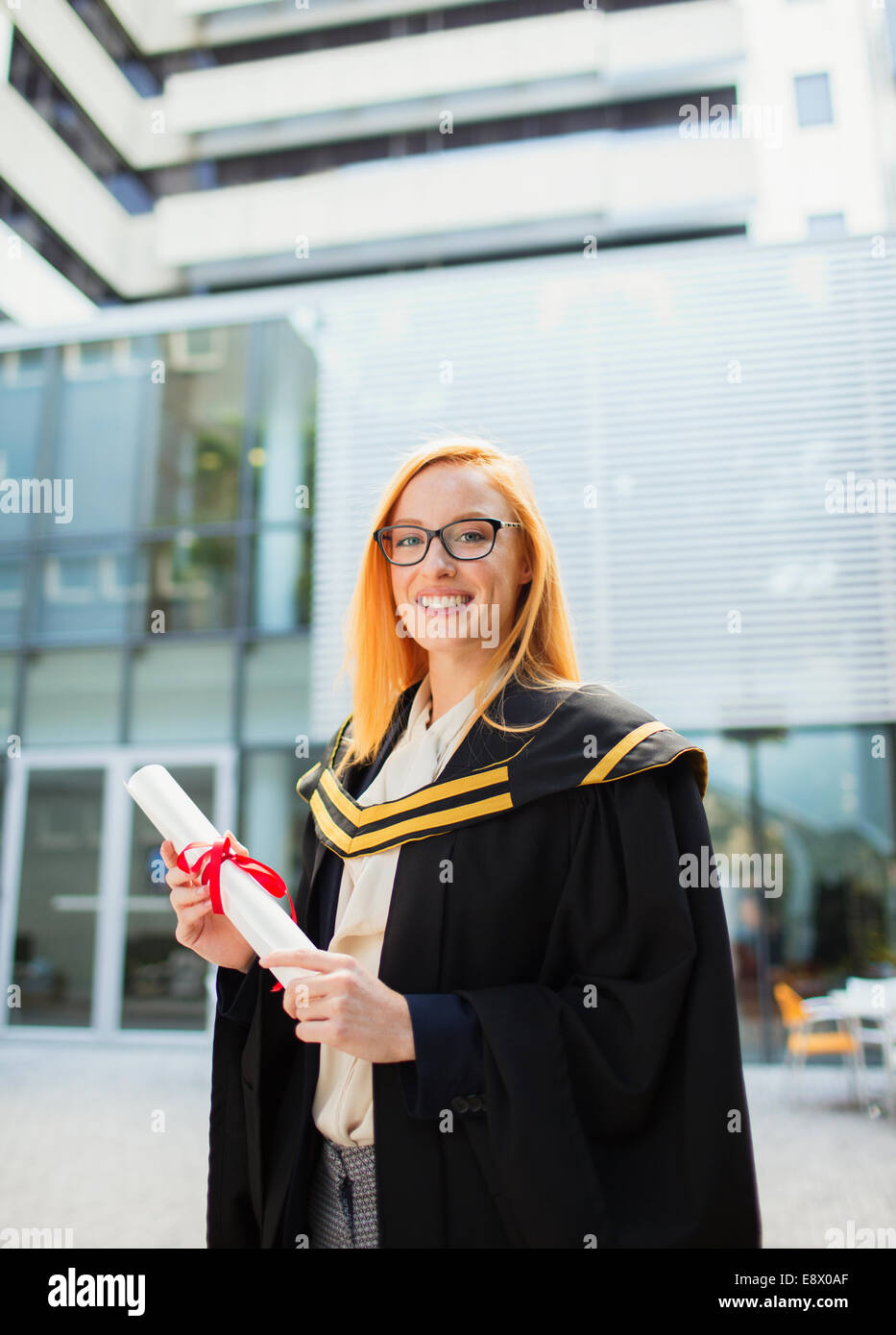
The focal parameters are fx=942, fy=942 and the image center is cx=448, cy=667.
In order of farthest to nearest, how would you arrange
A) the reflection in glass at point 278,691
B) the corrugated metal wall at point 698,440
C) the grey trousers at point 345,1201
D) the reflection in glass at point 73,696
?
the reflection in glass at point 73,696
the reflection in glass at point 278,691
the corrugated metal wall at point 698,440
the grey trousers at point 345,1201

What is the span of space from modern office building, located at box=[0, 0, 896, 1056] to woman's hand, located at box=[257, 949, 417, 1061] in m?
5.75

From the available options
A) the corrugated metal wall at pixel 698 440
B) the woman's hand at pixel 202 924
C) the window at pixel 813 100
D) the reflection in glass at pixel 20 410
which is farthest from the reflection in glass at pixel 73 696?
the window at pixel 813 100

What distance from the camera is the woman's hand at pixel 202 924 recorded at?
4.55 feet

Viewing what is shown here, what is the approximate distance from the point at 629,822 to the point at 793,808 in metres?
6.79

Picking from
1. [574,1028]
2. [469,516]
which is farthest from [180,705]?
[574,1028]

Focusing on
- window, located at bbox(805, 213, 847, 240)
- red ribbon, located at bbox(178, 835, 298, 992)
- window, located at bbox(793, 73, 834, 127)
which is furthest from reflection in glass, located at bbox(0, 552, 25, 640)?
window, located at bbox(793, 73, 834, 127)

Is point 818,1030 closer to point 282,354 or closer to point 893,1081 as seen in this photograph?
point 893,1081

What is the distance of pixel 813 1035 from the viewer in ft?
21.2

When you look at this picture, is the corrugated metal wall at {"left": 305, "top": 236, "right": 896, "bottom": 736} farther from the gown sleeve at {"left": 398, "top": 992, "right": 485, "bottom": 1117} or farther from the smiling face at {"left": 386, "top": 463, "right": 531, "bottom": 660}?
the gown sleeve at {"left": 398, "top": 992, "right": 485, "bottom": 1117}

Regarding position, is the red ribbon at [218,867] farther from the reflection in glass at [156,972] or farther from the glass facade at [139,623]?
the reflection in glass at [156,972]

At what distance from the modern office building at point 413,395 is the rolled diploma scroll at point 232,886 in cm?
538

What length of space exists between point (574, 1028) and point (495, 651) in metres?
0.61

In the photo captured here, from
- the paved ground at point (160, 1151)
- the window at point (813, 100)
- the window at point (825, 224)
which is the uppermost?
the window at point (813, 100)
